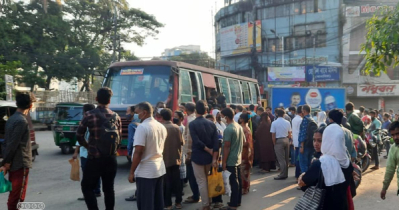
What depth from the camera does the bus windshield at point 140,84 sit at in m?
12.1

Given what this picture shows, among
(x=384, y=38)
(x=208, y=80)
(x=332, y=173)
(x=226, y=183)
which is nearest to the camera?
(x=332, y=173)

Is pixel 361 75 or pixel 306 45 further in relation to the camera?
pixel 306 45

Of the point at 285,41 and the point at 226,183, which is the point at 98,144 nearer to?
the point at 226,183

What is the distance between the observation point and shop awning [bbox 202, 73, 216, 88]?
14.5 meters

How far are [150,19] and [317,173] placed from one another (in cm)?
3508

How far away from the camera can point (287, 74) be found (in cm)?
4275

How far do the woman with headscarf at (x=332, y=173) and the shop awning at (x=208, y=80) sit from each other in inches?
382

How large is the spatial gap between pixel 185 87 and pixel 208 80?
203 centimetres

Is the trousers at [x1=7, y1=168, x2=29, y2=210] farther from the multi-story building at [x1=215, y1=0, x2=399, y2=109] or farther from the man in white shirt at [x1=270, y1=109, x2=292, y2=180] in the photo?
the multi-story building at [x1=215, y1=0, x2=399, y2=109]

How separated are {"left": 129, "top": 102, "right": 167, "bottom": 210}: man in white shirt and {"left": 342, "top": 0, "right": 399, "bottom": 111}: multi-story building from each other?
37.9 meters

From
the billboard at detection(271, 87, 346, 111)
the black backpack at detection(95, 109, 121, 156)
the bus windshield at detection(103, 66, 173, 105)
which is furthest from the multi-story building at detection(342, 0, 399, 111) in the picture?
the black backpack at detection(95, 109, 121, 156)

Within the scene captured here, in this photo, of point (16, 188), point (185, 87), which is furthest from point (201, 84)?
point (16, 188)

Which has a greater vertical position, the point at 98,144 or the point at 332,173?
the point at 98,144

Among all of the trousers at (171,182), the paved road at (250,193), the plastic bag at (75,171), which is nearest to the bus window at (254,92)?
the paved road at (250,193)
